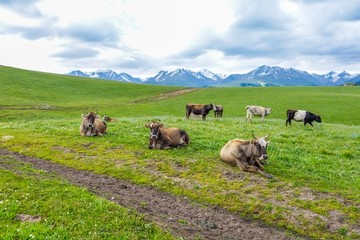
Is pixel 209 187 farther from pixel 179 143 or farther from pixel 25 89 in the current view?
pixel 25 89

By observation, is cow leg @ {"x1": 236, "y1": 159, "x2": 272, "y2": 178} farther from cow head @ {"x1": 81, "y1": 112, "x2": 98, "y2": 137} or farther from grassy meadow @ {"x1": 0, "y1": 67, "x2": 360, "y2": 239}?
cow head @ {"x1": 81, "y1": 112, "x2": 98, "y2": 137}

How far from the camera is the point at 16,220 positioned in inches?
411

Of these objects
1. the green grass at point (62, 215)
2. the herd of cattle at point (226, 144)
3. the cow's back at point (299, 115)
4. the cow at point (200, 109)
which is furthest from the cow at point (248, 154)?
the cow at point (200, 109)

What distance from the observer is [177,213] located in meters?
12.6

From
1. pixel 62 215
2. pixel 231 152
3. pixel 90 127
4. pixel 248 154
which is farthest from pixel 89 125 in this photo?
pixel 62 215

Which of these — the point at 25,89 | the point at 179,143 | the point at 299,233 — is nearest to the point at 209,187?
the point at 299,233

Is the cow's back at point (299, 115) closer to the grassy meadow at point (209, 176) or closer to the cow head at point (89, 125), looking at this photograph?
the grassy meadow at point (209, 176)

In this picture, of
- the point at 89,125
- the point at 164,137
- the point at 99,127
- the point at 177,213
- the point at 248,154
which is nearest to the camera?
the point at 177,213

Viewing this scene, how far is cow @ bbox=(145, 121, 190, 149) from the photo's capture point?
21453mm

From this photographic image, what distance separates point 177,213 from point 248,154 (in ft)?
20.6

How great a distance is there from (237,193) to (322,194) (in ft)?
11.2

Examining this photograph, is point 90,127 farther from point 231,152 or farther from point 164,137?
point 231,152

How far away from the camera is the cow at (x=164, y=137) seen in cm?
2145

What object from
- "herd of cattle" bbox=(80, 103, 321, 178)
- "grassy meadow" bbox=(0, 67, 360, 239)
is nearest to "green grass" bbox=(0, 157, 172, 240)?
"grassy meadow" bbox=(0, 67, 360, 239)
